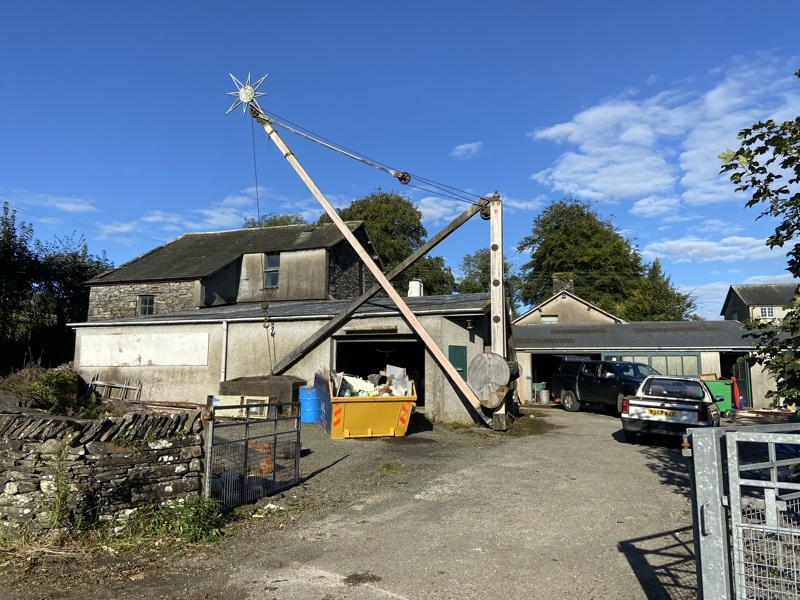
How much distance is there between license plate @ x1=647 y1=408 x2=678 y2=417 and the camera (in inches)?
462

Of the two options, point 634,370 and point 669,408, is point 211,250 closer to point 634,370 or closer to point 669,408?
point 634,370

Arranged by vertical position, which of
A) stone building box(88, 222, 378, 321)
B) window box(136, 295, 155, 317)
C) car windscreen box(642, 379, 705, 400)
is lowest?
car windscreen box(642, 379, 705, 400)

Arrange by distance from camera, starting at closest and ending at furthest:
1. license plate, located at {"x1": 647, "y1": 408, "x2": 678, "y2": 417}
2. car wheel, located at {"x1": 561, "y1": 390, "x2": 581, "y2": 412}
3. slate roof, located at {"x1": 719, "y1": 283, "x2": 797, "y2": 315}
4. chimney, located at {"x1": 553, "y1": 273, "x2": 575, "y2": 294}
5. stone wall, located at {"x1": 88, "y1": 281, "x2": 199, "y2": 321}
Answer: license plate, located at {"x1": 647, "y1": 408, "x2": 678, "y2": 417}, car wheel, located at {"x1": 561, "y1": 390, "x2": 581, "y2": 412}, stone wall, located at {"x1": 88, "y1": 281, "x2": 199, "y2": 321}, chimney, located at {"x1": 553, "y1": 273, "x2": 575, "y2": 294}, slate roof, located at {"x1": 719, "y1": 283, "x2": 797, "y2": 315}

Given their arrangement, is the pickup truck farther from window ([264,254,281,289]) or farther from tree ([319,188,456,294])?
tree ([319,188,456,294])

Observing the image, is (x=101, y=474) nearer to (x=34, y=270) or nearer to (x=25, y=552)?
(x=25, y=552)

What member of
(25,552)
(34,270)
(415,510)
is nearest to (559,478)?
(415,510)

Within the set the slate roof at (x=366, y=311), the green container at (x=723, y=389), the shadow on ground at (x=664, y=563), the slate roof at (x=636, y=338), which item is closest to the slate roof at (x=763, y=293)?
the slate roof at (x=636, y=338)

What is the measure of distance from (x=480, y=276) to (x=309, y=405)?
58.8m

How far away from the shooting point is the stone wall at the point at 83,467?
5926mm

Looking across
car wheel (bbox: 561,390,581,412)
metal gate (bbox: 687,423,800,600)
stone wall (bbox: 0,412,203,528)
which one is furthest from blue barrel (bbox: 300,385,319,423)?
metal gate (bbox: 687,423,800,600)

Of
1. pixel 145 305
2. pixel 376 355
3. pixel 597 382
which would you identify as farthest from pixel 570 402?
pixel 145 305

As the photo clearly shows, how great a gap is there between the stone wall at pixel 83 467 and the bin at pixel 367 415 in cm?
621

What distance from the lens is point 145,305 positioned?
26969 mm

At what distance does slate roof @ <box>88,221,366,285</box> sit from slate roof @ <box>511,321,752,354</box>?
10739mm
